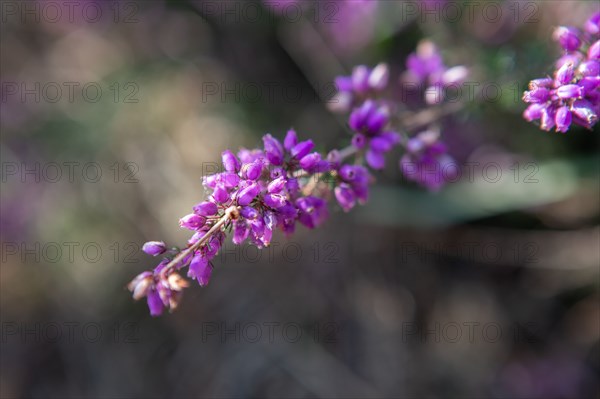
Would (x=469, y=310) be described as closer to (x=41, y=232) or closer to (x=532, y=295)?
(x=532, y=295)

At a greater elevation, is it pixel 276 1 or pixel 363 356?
pixel 276 1

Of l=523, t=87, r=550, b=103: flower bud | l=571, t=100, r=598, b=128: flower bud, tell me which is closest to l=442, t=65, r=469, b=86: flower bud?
l=523, t=87, r=550, b=103: flower bud

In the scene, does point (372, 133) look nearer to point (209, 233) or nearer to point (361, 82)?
point (361, 82)

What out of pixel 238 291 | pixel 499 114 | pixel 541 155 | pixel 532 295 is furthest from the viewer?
pixel 238 291

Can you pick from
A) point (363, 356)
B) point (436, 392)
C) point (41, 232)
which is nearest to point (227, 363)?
point (363, 356)

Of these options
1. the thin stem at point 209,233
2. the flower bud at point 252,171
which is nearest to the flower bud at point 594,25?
the flower bud at point 252,171

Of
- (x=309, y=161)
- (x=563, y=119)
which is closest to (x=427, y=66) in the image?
(x=563, y=119)
